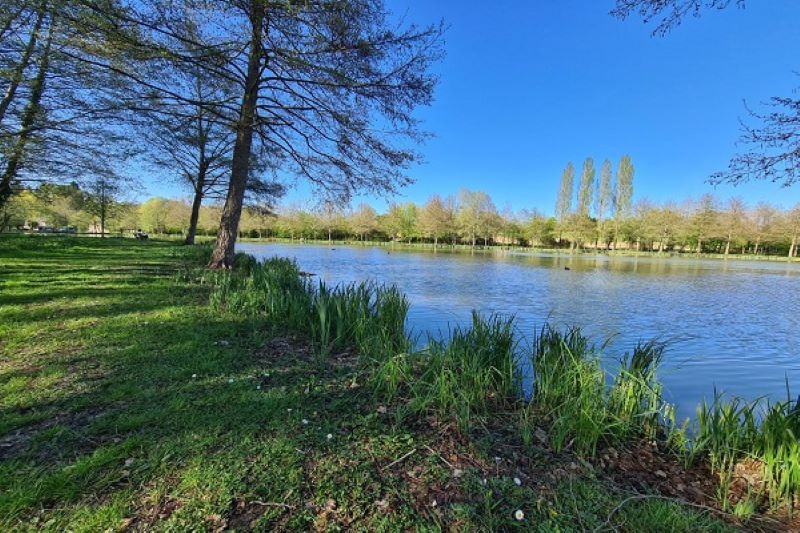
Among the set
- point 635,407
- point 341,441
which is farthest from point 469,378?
point 635,407

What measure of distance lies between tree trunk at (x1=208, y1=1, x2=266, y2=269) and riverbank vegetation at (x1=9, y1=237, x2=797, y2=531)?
5.07 meters

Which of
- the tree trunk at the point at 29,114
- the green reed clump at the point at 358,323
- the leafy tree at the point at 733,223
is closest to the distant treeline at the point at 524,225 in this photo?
the leafy tree at the point at 733,223

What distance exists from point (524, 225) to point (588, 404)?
2665 inches

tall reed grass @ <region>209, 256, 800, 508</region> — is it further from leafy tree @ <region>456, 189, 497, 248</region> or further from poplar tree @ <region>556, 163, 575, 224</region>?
poplar tree @ <region>556, 163, 575, 224</region>

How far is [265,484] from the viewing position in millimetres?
2154

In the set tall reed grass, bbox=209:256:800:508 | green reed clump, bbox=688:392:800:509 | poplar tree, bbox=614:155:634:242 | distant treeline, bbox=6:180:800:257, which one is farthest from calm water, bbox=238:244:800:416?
poplar tree, bbox=614:155:634:242

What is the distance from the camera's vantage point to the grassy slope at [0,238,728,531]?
6.44ft

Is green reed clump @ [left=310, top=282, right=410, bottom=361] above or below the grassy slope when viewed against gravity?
above

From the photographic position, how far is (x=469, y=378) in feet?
11.1

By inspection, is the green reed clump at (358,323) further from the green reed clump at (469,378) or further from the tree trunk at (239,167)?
the tree trunk at (239,167)

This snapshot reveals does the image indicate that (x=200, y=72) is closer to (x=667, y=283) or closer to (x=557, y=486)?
(x=557, y=486)

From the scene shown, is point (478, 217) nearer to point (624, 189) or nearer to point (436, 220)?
point (436, 220)

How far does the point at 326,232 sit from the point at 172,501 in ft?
230

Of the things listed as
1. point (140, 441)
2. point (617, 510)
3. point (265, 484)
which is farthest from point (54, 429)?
point (617, 510)
